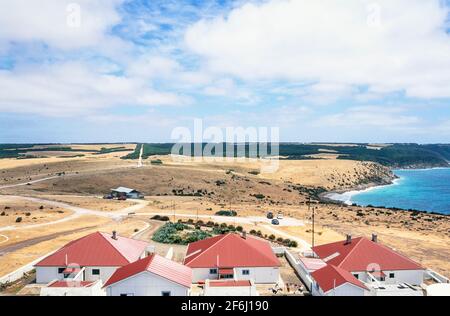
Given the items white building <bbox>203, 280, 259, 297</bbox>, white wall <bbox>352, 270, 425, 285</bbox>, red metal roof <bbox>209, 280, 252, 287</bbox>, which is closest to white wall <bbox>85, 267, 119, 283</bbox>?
red metal roof <bbox>209, 280, 252, 287</bbox>

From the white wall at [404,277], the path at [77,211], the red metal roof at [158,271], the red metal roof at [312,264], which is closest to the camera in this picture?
the red metal roof at [158,271]

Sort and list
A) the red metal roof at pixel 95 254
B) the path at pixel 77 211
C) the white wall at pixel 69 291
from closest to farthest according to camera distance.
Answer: the white wall at pixel 69 291
the red metal roof at pixel 95 254
the path at pixel 77 211

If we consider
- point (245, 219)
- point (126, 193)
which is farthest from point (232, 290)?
point (126, 193)

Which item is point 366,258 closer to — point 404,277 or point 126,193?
point 404,277

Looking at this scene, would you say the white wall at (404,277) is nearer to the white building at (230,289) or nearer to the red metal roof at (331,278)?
the red metal roof at (331,278)

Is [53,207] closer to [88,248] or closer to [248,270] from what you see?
[88,248]

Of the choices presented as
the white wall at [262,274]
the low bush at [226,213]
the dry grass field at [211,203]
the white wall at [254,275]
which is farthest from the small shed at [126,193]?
the white wall at [262,274]

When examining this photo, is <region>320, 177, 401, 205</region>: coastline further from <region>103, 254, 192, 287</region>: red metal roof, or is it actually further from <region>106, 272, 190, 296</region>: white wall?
<region>106, 272, 190, 296</region>: white wall
